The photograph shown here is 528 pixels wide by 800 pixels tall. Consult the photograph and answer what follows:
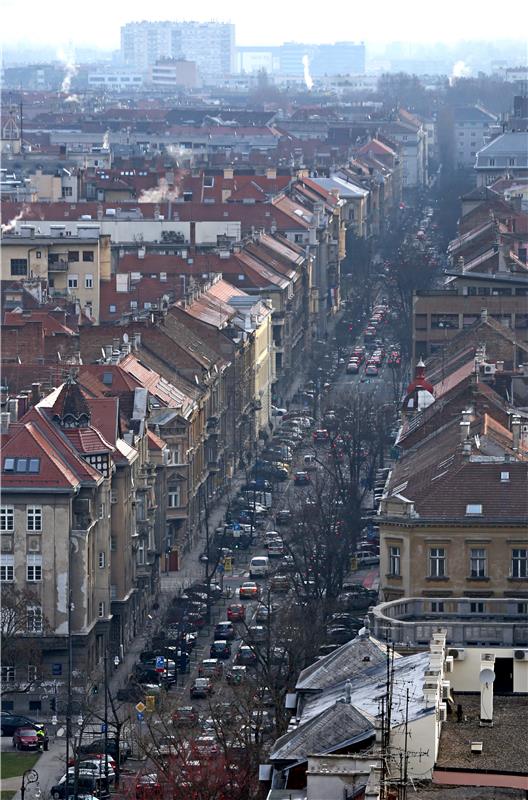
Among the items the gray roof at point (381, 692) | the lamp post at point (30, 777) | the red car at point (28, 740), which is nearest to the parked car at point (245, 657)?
the red car at point (28, 740)

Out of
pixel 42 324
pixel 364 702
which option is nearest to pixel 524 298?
pixel 42 324

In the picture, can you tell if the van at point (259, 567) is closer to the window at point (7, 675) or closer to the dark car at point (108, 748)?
the window at point (7, 675)

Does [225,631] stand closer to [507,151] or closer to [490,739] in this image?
[490,739]

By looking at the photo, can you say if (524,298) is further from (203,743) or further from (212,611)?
(203,743)

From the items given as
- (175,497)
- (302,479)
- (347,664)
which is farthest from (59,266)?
(347,664)

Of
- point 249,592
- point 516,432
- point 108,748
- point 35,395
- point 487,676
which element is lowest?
point 249,592

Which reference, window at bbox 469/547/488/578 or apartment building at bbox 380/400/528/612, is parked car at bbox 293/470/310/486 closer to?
apartment building at bbox 380/400/528/612

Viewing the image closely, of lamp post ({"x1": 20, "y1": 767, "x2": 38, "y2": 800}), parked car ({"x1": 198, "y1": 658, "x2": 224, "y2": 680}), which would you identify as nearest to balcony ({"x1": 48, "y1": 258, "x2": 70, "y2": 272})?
parked car ({"x1": 198, "y1": 658, "x2": 224, "y2": 680})
